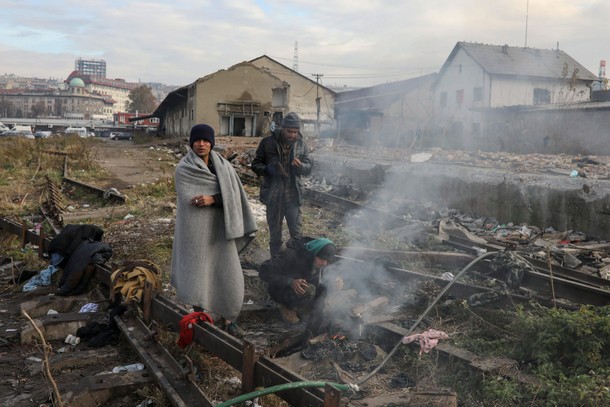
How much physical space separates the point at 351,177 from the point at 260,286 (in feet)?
28.2

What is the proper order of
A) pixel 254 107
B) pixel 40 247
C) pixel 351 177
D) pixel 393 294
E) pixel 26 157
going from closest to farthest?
pixel 393 294, pixel 40 247, pixel 351 177, pixel 26 157, pixel 254 107

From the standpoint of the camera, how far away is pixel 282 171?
543 centimetres

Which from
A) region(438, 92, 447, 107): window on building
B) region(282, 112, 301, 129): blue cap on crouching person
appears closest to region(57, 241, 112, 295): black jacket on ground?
region(282, 112, 301, 129): blue cap on crouching person

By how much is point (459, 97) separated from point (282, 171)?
35.9 metres

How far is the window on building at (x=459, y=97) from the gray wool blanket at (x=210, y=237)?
36386mm

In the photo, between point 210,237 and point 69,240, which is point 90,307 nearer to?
point 69,240

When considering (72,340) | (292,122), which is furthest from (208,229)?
(292,122)

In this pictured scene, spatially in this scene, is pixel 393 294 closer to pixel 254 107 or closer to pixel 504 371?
pixel 504 371

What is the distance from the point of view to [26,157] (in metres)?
19.2

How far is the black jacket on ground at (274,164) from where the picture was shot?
546 cm

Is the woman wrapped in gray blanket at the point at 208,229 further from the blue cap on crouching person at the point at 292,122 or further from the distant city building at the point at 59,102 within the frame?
the distant city building at the point at 59,102

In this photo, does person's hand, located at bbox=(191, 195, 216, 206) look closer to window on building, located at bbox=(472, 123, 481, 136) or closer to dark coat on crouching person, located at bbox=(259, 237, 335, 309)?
dark coat on crouching person, located at bbox=(259, 237, 335, 309)

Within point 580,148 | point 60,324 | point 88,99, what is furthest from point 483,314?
point 88,99

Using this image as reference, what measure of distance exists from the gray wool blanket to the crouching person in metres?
0.61
